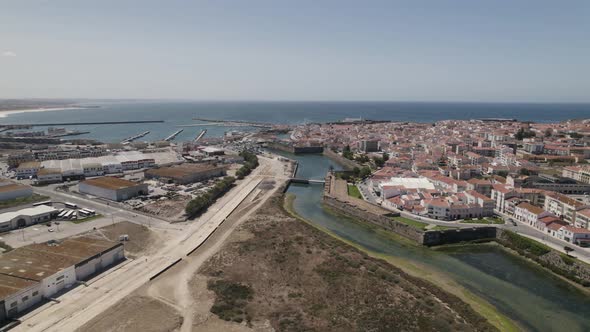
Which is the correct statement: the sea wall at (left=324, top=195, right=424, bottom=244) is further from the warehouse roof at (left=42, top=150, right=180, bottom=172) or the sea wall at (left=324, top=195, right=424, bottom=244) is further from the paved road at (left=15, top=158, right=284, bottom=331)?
the warehouse roof at (left=42, top=150, right=180, bottom=172)

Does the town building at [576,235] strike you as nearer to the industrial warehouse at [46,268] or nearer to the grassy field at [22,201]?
the industrial warehouse at [46,268]

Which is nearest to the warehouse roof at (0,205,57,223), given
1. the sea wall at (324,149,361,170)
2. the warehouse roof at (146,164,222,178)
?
the warehouse roof at (146,164,222,178)

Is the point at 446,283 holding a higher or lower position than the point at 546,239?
lower

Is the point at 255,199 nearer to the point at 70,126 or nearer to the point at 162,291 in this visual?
the point at 162,291

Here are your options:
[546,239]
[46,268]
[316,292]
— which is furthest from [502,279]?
[46,268]

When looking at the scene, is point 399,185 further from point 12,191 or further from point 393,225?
point 12,191

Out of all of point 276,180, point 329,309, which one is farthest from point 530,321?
point 276,180
